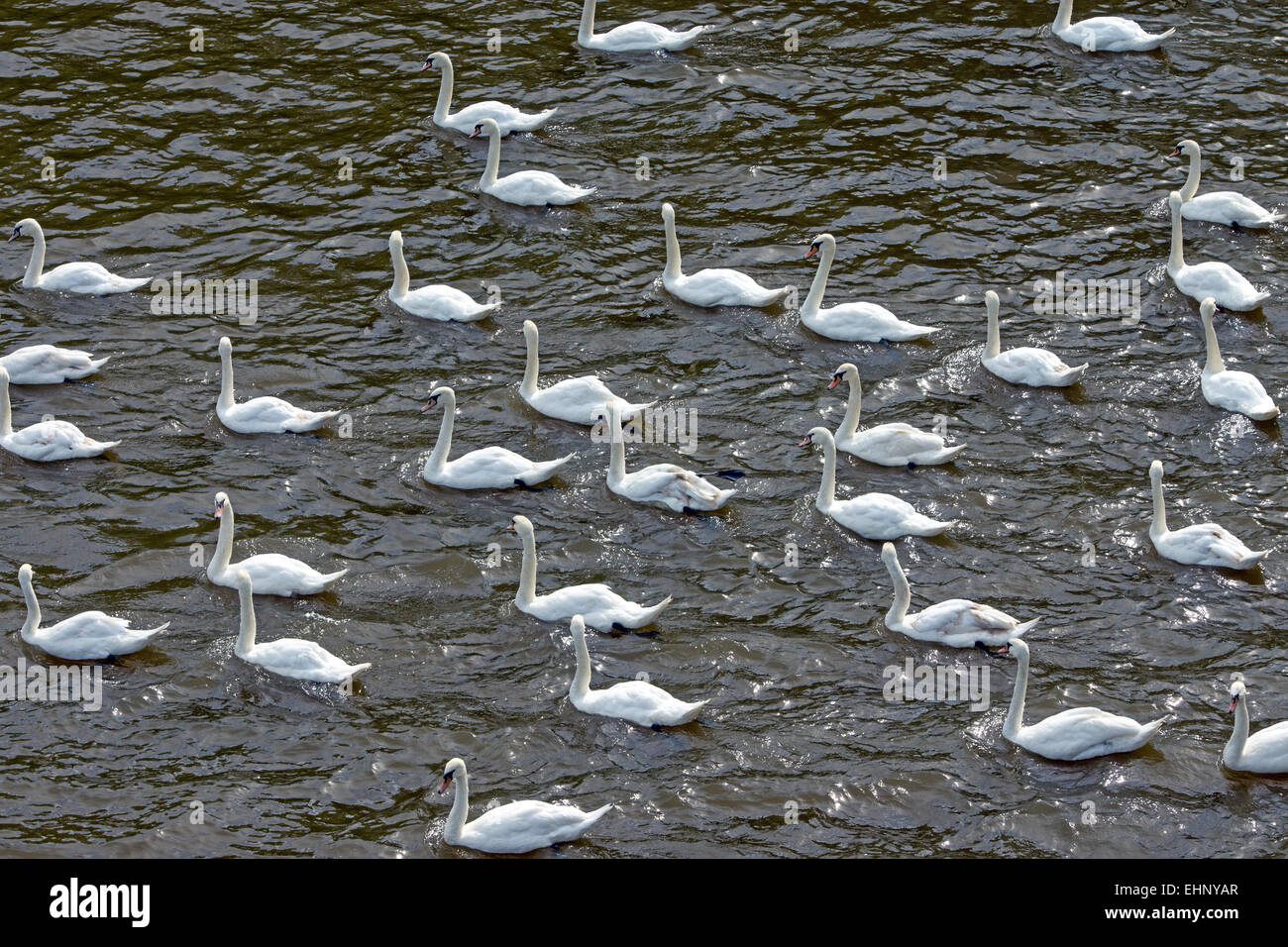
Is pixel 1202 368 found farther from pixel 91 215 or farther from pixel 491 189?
Result: pixel 91 215

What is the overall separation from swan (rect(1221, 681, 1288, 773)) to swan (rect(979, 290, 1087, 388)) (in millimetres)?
6153

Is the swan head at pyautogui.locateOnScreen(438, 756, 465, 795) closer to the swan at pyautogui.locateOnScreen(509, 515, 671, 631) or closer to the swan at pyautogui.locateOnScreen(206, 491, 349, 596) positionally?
the swan at pyautogui.locateOnScreen(509, 515, 671, 631)

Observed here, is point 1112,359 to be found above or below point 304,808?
above

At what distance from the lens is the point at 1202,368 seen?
2172cm

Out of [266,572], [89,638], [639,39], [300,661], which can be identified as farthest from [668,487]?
[639,39]

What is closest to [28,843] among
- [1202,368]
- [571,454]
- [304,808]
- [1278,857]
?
[304,808]

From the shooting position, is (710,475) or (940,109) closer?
(710,475)

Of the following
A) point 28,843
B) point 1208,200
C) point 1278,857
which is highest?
point 1208,200

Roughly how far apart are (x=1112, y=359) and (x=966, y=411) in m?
2.23

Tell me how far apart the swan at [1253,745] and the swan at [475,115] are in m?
14.8

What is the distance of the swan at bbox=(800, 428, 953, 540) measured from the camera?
19.1 metres

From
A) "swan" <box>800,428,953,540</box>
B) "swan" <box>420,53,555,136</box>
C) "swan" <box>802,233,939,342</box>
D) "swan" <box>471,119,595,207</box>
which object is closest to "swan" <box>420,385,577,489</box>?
"swan" <box>800,428,953,540</box>

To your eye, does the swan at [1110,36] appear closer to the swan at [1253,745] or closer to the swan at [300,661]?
the swan at [1253,745]

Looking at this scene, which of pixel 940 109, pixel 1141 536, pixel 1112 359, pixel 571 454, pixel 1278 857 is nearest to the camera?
pixel 1278 857
